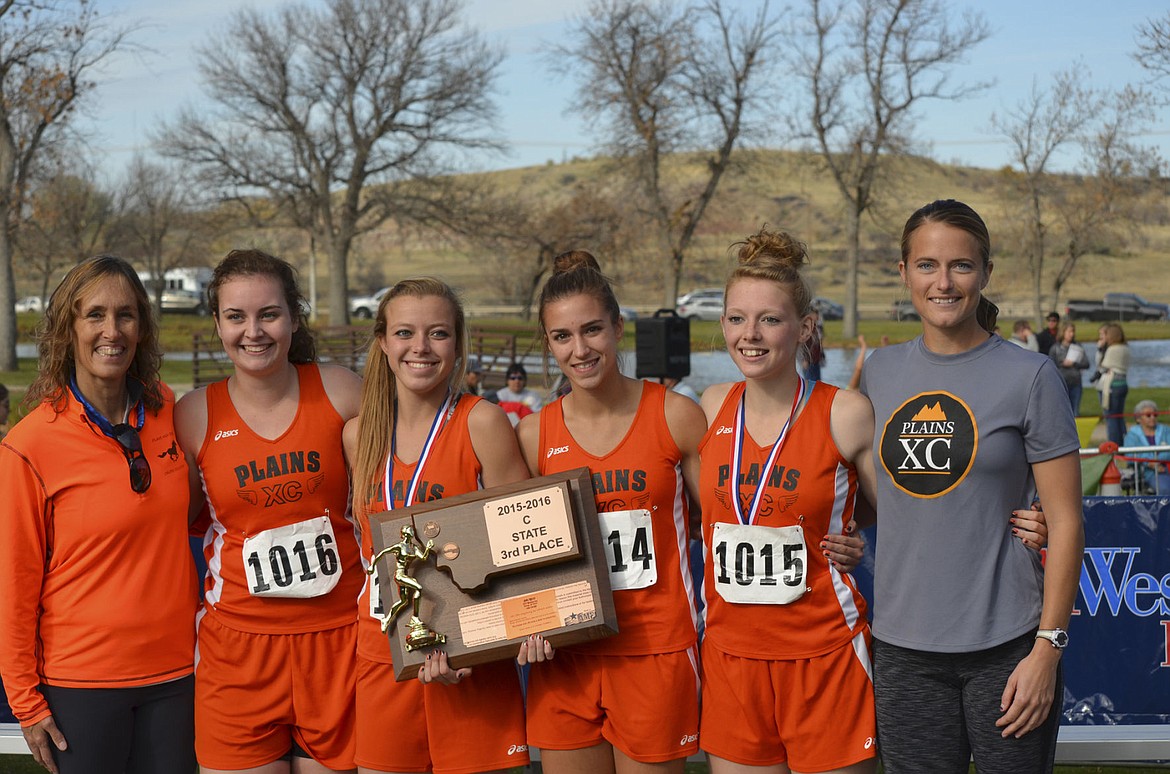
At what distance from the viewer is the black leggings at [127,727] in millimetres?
3229

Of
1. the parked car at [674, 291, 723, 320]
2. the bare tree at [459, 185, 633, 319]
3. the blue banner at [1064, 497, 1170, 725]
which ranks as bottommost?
the blue banner at [1064, 497, 1170, 725]

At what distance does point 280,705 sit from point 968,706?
1.99 meters

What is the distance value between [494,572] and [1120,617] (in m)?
3.12

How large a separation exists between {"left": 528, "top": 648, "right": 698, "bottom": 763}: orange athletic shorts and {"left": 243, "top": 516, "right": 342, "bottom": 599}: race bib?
0.75 meters

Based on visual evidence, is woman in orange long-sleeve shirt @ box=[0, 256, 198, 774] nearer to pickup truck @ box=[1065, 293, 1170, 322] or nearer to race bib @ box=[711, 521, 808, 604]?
race bib @ box=[711, 521, 808, 604]

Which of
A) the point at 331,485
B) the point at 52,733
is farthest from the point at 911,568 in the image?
the point at 52,733

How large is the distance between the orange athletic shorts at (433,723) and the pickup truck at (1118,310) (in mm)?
45015

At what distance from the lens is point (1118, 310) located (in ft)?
145

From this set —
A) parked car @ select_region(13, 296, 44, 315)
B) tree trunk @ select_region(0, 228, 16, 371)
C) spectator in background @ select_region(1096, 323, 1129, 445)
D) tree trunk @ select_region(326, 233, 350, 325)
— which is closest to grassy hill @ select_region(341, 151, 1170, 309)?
tree trunk @ select_region(326, 233, 350, 325)

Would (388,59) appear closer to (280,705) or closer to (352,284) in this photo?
(280,705)

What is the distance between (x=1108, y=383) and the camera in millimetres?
16094

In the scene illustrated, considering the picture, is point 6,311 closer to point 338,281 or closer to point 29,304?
point 338,281

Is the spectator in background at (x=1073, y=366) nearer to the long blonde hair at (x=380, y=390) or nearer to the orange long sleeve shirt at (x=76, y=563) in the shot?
the long blonde hair at (x=380, y=390)

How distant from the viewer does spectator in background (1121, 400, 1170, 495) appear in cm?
839
